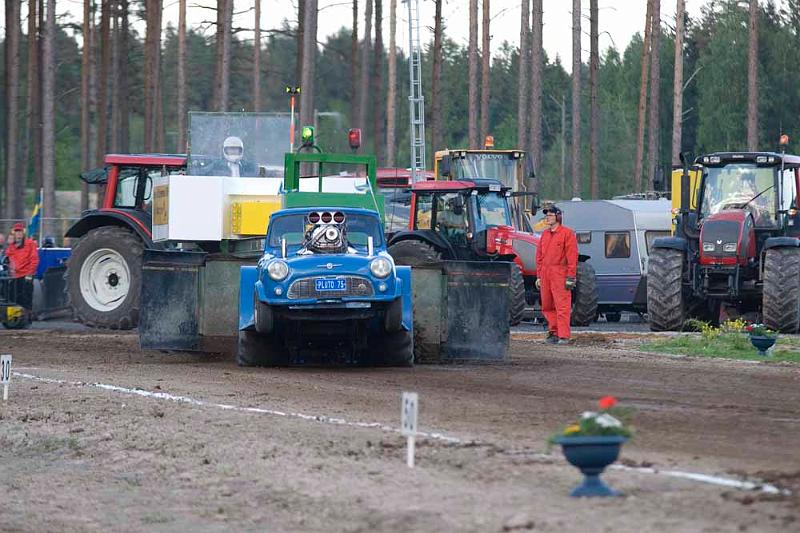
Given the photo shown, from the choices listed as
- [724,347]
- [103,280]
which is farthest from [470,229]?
[724,347]

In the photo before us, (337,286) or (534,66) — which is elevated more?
(534,66)

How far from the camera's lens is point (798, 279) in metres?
22.9

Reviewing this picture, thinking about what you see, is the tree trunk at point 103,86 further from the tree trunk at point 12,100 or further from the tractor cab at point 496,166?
the tractor cab at point 496,166

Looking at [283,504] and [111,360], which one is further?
[111,360]

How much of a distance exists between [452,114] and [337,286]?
79.0m

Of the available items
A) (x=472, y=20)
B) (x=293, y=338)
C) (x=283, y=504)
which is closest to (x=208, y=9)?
(x=472, y=20)

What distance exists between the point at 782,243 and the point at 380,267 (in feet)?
28.1

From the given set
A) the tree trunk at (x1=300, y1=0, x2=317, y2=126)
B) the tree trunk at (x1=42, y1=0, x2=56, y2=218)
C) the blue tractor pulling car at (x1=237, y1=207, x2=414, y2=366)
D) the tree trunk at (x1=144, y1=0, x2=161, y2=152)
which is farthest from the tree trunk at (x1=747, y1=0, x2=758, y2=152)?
the blue tractor pulling car at (x1=237, y1=207, x2=414, y2=366)

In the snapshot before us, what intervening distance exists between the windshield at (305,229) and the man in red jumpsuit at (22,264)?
10959 mm

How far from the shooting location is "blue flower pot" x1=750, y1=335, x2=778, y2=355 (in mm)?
18891

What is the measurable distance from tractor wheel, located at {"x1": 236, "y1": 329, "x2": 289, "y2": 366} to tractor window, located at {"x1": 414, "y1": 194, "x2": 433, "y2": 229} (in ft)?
29.0

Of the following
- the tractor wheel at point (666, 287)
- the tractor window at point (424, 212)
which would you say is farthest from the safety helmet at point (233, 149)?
the tractor wheel at point (666, 287)

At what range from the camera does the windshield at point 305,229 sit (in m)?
18.0

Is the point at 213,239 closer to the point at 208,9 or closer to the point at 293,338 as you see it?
the point at 293,338
